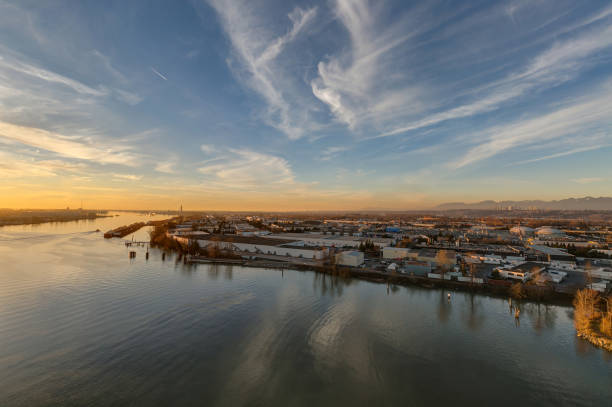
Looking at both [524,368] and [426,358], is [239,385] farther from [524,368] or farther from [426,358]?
[524,368]

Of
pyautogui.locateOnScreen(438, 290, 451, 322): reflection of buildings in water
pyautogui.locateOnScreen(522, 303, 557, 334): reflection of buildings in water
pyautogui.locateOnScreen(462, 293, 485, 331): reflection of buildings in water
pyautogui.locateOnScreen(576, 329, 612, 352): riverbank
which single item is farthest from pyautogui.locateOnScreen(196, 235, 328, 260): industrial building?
pyautogui.locateOnScreen(576, 329, 612, 352): riverbank

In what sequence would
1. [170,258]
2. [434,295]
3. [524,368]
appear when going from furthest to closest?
[170,258]
[434,295]
[524,368]

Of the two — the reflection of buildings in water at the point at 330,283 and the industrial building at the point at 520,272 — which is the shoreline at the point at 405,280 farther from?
the industrial building at the point at 520,272

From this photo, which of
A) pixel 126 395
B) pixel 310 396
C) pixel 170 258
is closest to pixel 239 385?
pixel 310 396

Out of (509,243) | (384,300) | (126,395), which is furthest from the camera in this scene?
(509,243)

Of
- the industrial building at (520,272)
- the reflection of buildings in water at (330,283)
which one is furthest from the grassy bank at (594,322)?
the reflection of buildings in water at (330,283)

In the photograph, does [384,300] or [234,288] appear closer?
[384,300]

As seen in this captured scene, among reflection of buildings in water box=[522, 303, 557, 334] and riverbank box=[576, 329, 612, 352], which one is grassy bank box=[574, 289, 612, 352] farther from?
reflection of buildings in water box=[522, 303, 557, 334]

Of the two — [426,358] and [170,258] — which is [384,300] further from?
[170,258]
